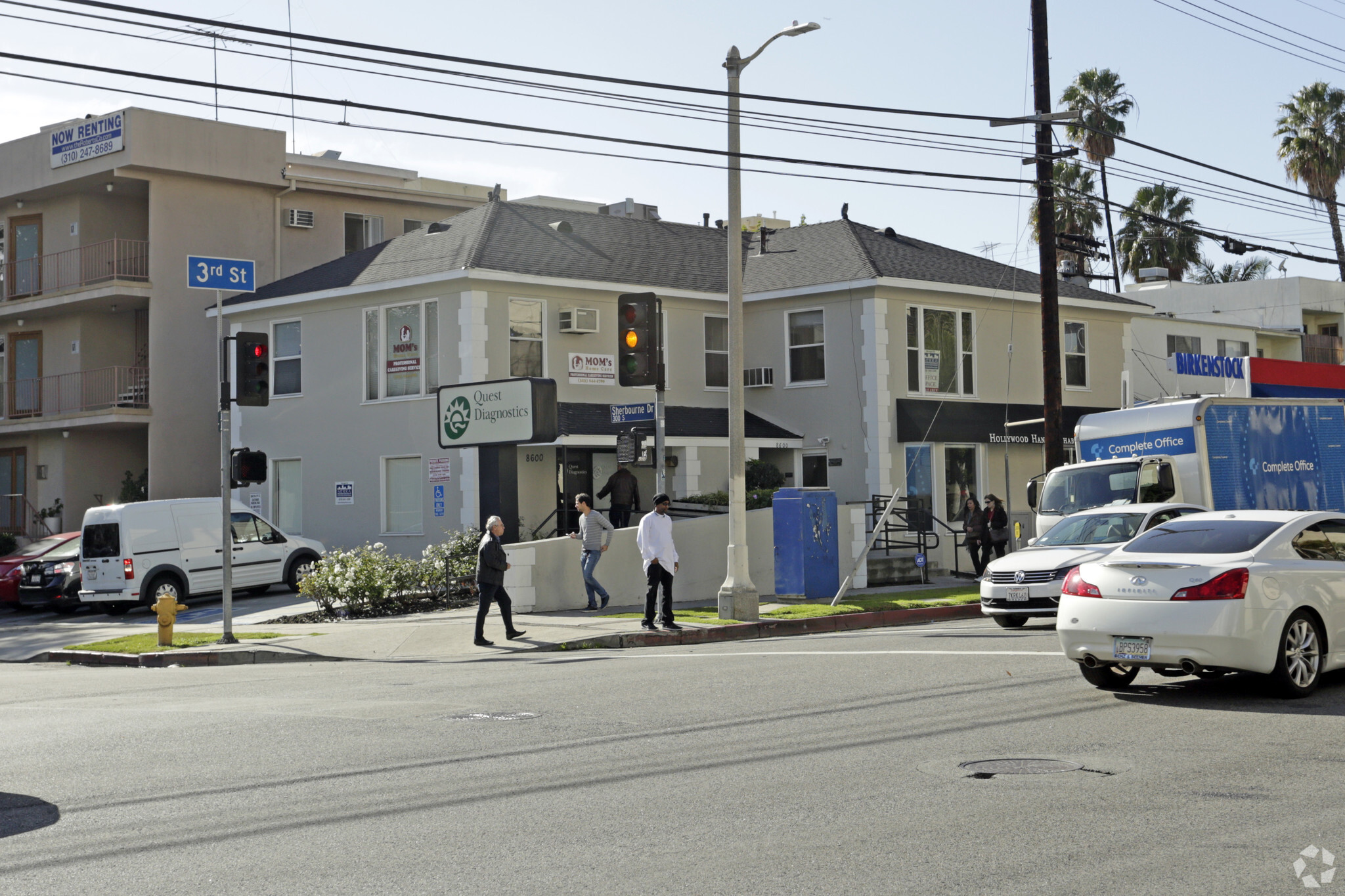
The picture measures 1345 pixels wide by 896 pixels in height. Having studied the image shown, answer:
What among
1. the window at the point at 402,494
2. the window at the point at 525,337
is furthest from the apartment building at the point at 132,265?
the window at the point at 525,337

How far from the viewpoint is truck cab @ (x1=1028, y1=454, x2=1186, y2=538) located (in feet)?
64.2

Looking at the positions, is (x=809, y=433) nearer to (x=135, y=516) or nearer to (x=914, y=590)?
(x=914, y=590)

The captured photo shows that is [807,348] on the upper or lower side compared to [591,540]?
upper

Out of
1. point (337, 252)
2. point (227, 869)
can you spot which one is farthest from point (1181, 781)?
point (337, 252)

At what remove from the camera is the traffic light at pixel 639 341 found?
1877 centimetres

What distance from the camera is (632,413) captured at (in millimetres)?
20281

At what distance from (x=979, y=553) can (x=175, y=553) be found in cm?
1488

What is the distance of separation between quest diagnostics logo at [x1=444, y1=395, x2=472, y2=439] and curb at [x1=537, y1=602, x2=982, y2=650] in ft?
21.6

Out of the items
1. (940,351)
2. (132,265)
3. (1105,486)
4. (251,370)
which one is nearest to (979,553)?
(940,351)

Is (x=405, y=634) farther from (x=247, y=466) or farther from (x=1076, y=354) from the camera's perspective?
(x=1076, y=354)

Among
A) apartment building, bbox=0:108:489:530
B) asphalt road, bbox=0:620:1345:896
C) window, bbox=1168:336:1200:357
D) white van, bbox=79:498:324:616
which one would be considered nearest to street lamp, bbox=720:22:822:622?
asphalt road, bbox=0:620:1345:896

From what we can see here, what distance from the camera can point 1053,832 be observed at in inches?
256

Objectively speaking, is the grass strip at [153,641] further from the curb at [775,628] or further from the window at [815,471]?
the window at [815,471]

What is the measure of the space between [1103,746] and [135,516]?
19.9 metres
